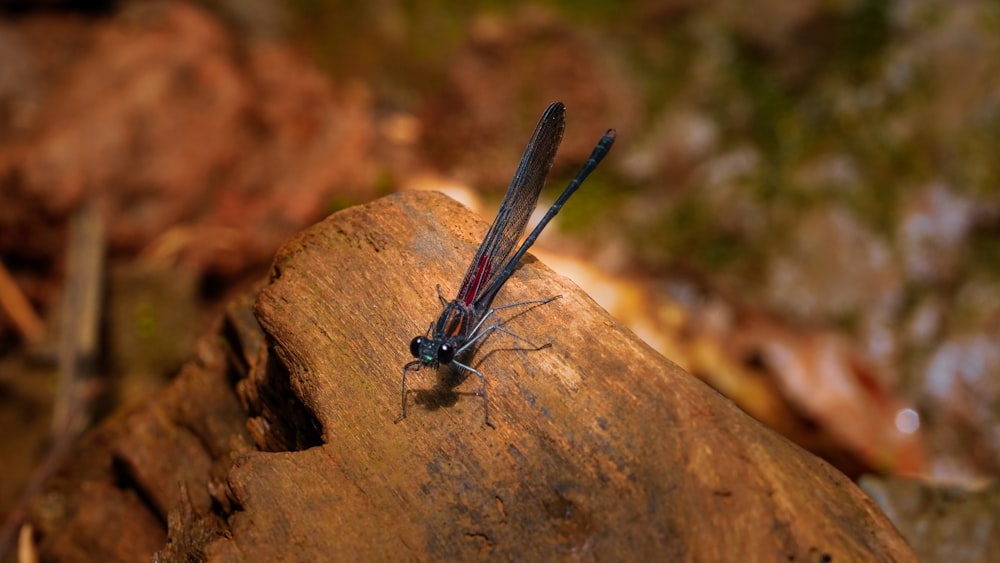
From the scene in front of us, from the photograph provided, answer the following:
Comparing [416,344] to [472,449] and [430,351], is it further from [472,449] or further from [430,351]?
[472,449]

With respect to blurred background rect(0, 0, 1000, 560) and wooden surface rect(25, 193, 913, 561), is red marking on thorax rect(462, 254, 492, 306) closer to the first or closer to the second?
wooden surface rect(25, 193, 913, 561)

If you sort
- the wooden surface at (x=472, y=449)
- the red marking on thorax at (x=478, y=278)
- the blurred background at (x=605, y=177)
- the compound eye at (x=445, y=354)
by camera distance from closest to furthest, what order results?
the wooden surface at (x=472, y=449), the compound eye at (x=445, y=354), the red marking on thorax at (x=478, y=278), the blurred background at (x=605, y=177)

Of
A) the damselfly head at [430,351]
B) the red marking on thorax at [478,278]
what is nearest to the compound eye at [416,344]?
the damselfly head at [430,351]

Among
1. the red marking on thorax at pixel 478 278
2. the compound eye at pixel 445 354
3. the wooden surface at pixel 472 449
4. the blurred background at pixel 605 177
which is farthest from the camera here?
the blurred background at pixel 605 177

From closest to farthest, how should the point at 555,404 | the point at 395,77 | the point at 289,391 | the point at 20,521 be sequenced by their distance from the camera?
the point at 555,404 → the point at 289,391 → the point at 20,521 → the point at 395,77

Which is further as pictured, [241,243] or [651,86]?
[651,86]

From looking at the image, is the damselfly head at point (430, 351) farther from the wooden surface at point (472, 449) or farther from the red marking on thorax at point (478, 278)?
the red marking on thorax at point (478, 278)

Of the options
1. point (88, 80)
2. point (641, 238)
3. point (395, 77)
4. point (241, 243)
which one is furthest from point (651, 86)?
point (88, 80)

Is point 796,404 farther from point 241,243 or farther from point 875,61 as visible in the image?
point 241,243
